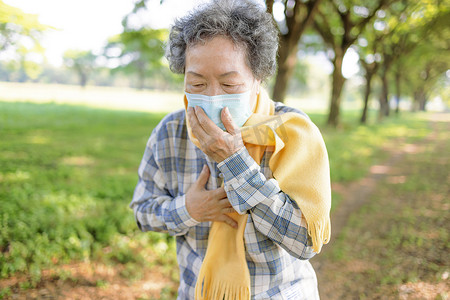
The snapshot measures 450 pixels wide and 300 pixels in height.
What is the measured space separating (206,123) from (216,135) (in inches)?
3.3

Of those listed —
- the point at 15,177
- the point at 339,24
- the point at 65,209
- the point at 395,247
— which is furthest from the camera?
the point at 339,24

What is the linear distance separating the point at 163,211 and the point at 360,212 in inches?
186

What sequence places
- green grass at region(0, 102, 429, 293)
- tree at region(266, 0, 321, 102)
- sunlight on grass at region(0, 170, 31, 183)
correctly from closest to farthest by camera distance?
green grass at region(0, 102, 429, 293) < sunlight on grass at region(0, 170, 31, 183) < tree at region(266, 0, 321, 102)

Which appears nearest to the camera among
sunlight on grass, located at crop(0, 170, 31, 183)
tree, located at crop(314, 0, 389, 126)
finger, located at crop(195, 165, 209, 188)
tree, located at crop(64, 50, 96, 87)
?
finger, located at crop(195, 165, 209, 188)

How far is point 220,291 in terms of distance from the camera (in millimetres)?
1414

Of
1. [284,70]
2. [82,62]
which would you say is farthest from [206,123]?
[82,62]

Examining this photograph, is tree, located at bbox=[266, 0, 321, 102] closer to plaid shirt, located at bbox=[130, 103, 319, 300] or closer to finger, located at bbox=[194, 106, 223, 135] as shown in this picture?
plaid shirt, located at bbox=[130, 103, 319, 300]

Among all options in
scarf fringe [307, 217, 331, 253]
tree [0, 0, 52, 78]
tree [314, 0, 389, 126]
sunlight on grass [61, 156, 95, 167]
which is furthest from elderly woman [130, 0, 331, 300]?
tree [314, 0, 389, 126]

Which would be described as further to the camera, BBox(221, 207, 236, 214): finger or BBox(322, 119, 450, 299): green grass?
BBox(322, 119, 450, 299): green grass

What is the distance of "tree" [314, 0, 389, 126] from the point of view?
11609mm

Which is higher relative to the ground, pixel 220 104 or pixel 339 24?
pixel 339 24

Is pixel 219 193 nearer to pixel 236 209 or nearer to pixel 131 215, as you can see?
pixel 236 209

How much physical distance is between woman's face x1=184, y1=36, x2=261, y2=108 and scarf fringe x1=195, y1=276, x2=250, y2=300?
0.86 m

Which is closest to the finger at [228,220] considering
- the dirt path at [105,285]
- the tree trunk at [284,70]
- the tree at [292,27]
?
the dirt path at [105,285]
